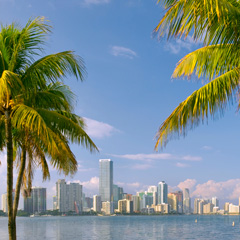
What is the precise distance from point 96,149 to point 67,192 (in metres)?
195

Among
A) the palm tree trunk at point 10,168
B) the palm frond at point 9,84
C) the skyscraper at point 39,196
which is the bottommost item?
the skyscraper at point 39,196

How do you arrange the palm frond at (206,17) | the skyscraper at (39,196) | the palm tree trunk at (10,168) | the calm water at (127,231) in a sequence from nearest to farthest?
the palm frond at (206,17) → the palm tree trunk at (10,168) → the calm water at (127,231) → the skyscraper at (39,196)

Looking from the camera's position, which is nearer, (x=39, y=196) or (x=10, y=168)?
(x=10, y=168)

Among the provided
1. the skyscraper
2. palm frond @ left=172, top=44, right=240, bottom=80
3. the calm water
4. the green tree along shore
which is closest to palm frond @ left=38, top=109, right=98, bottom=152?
the green tree along shore

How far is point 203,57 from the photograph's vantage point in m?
7.04

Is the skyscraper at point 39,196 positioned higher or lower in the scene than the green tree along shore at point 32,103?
lower

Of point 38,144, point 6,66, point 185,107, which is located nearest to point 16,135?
point 38,144

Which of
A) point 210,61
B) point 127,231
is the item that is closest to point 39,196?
point 127,231

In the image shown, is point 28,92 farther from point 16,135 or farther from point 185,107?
point 185,107

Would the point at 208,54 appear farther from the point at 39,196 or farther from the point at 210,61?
the point at 39,196

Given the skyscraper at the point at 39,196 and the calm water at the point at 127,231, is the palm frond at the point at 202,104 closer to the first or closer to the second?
the calm water at the point at 127,231

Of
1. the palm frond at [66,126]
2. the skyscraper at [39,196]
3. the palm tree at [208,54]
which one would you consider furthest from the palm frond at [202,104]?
the skyscraper at [39,196]

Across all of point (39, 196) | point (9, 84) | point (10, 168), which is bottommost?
point (39, 196)

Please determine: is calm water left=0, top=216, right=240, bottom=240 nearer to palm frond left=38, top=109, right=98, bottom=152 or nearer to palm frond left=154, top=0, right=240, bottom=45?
palm frond left=38, top=109, right=98, bottom=152
